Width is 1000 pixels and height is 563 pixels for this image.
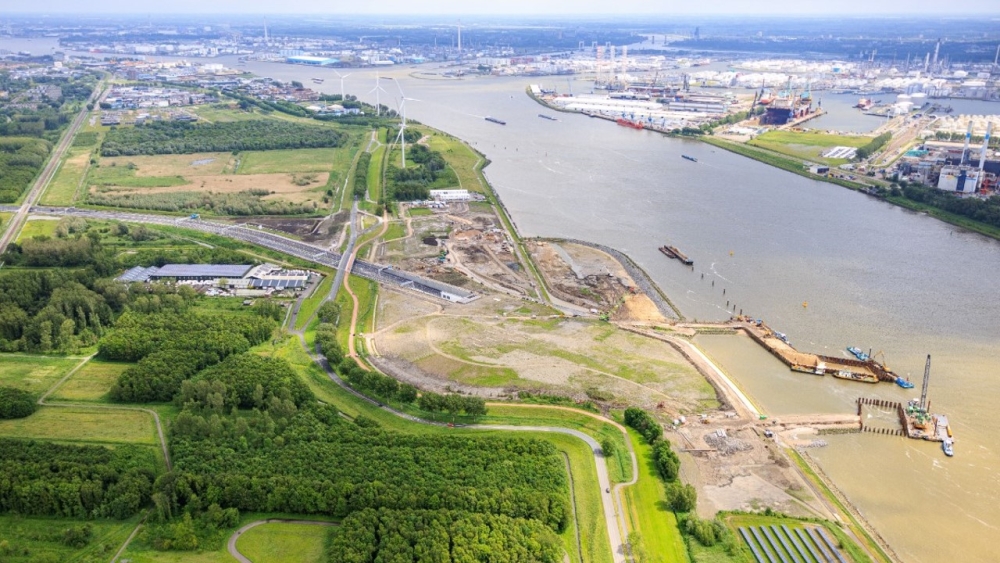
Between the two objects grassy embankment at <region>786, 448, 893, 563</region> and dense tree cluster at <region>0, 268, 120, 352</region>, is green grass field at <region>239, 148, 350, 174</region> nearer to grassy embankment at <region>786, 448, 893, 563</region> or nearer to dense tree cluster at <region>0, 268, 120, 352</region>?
dense tree cluster at <region>0, 268, 120, 352</region>

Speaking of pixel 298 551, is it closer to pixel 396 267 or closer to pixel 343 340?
pixel 343 340

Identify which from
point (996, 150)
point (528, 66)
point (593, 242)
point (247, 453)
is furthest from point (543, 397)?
point (528, 66)

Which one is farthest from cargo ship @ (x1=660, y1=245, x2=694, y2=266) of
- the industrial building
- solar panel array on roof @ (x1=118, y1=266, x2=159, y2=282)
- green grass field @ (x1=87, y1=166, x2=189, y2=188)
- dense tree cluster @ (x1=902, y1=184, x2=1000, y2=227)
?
green grass field @ (x1=87, y1=166, x2=189, y2=188)

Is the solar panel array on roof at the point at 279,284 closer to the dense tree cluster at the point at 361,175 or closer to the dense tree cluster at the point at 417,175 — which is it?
the dense tree cluster at the point at 417,175

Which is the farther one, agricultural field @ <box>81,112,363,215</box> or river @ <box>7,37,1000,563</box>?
agricultural field @ <box>81,112,363,215</box>

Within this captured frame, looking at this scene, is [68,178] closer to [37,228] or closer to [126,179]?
[126,179]

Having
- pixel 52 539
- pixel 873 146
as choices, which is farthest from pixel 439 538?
pixel 873 146

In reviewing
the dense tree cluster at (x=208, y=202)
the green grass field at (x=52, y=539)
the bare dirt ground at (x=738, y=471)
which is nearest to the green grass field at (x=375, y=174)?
the dense tree cluster at (x=208, y=202)
